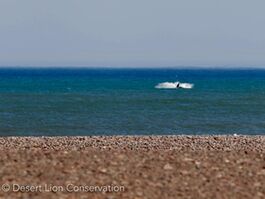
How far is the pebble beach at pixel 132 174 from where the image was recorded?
39.8ft

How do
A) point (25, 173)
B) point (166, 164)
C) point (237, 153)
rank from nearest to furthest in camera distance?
1. point (25, 173)
2. point (166, 164)
3. point (237, 153)

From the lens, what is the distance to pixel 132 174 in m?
13.2

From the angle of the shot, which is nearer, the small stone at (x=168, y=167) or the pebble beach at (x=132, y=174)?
the pebble beach at (x=132, y=174)

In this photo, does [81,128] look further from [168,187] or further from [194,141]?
[168,187]

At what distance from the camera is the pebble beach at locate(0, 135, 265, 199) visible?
39.8 feet

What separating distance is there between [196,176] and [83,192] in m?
2.32

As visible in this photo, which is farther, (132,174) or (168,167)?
(168,167)

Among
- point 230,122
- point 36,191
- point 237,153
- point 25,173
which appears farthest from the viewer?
point 230,122

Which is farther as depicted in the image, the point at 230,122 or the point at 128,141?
the point at 230,122

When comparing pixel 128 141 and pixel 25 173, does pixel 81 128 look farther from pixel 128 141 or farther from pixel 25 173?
pixel 25 173

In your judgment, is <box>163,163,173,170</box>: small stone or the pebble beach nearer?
the pebble beach

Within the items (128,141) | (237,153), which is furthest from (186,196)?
(128,141)

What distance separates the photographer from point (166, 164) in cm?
1396

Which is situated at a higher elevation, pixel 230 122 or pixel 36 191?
pixel 36 191
